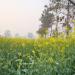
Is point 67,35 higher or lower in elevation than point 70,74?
higher

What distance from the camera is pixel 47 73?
15.0 feet

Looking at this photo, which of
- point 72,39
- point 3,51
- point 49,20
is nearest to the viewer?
point 3,51

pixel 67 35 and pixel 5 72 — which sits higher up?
pixel 67 35

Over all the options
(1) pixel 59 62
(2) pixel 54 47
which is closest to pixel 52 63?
(1) pixel 59 62

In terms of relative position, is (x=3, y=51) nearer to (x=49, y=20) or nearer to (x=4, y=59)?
(x=4, y=59)

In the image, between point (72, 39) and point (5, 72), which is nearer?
point (5, 72)

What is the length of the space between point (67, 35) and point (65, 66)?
245 centimetres

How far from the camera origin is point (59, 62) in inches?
195

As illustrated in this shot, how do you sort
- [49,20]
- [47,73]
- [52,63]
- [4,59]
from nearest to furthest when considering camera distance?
[47,73] < [52,63] < [4,59] < [49,20]

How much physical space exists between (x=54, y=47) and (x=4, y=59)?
3.79ft

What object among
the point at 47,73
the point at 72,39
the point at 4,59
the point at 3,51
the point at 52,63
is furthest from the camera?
the point at 72,39

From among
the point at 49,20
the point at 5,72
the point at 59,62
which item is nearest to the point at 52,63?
the point at 59,62

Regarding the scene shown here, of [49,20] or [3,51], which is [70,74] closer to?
[3,51]

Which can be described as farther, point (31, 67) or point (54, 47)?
point (54, 47)
